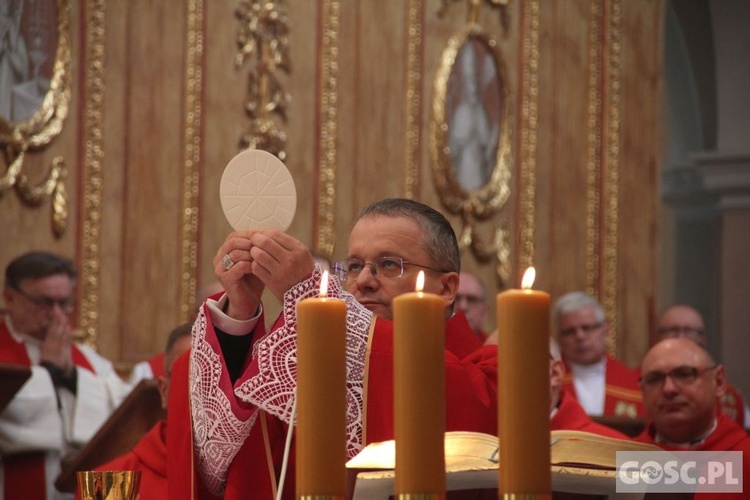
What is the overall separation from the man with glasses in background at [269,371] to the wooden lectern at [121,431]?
264 cm

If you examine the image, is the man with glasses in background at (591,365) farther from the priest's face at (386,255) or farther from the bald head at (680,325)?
the priest's face at (386,255)

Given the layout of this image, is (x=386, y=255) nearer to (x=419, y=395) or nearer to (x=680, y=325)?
(x=419, y=395)

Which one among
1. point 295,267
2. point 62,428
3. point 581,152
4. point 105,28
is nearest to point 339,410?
point 295,267

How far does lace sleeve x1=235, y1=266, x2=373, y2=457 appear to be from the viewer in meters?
2.46

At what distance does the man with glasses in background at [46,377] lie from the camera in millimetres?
6219

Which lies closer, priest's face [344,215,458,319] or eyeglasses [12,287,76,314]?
priest's face [344,215,458,319]

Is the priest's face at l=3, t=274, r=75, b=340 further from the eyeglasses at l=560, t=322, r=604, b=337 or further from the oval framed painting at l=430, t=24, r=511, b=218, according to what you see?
the oval framed painting at l=430, t=24, r=511, b=218

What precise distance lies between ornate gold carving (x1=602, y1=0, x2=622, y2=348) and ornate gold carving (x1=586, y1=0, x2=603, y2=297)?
0.10 meters

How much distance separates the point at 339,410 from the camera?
156 centimetres

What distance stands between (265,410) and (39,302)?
168 inches

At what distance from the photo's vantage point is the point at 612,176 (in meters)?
11.0

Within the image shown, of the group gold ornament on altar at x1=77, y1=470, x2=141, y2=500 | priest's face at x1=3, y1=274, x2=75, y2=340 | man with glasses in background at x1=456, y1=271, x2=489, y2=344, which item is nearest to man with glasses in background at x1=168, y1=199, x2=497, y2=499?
gold ornament on altar at x1=77, y1=470, x2=141, y2=500

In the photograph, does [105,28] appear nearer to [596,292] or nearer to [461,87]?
[461,87]

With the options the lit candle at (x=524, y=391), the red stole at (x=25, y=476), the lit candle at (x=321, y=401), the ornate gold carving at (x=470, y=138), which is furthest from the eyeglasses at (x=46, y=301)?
the lit candle at (x=524, y=391)
